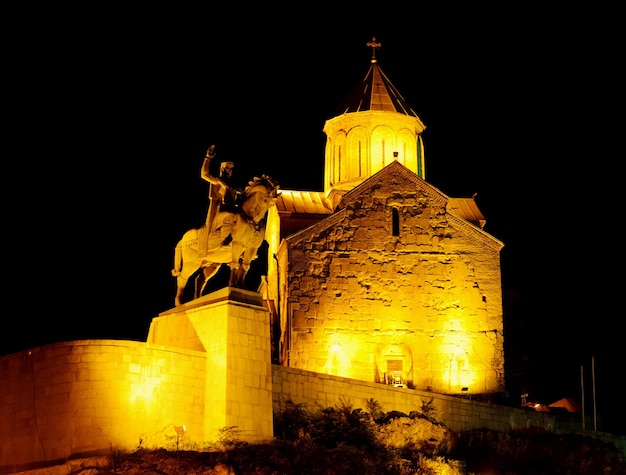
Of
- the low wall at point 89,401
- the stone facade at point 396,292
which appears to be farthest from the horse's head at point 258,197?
the stone facade at point 396,292

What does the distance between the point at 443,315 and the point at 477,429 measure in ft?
18.5

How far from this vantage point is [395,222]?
33125mm

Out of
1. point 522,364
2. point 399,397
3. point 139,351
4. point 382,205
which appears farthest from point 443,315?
point 139,351

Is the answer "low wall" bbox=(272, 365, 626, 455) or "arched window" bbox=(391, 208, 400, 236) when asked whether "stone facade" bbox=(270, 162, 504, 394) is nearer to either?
"arched window" bbox=(391, 208, 400, 236)

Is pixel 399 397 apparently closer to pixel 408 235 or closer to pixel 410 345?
pixel 410 345

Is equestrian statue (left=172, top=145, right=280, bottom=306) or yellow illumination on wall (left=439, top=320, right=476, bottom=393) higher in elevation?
equestrian statue (left=172, top=145, right=280, bottom=306)

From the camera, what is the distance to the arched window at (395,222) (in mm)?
32938

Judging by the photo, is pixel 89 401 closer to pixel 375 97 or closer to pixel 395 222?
pixel 395 222

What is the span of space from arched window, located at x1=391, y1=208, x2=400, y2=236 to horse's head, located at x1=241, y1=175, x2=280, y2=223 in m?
10.4

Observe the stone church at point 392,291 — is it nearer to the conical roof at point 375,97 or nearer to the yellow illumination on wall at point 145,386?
the conical roof at point 375,97

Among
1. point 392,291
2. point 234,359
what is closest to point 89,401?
point 234,359

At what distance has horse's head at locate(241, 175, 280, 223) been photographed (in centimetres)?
2292

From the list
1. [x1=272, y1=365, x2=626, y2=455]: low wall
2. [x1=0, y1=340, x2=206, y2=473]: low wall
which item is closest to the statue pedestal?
[x1=0, y1=340, x2=206, y2=473]: low wall

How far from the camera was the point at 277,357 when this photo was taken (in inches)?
1286
